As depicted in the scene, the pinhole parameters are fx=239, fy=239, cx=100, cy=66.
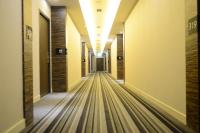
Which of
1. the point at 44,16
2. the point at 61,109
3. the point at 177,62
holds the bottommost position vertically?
the point at 61,109

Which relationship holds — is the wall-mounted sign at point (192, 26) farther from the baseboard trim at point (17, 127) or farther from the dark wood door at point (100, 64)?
the dark wood door at point (100, 64)

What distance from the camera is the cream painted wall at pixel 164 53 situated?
3.79m

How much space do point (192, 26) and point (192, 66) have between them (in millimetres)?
544

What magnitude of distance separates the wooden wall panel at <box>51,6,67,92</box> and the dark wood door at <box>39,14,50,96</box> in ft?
1.02

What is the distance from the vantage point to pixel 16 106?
3.21m

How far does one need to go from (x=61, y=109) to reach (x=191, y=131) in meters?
2.72

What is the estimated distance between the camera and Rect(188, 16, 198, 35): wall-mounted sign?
313 cm

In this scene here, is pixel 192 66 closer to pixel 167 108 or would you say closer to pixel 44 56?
pixel 167 108

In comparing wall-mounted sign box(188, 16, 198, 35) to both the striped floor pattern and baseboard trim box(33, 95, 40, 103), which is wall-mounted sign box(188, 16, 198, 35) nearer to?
the striped floor pattern

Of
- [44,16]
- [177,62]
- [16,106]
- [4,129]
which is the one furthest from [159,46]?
[44,16]

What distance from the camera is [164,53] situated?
462 cm

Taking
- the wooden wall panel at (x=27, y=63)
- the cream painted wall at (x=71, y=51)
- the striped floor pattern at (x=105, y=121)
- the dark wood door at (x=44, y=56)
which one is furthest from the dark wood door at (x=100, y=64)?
the wooden wall panel at (x=27, y=63)

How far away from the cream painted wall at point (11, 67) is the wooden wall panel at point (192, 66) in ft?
7.75

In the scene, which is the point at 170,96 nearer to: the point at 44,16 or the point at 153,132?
the point at 153,132
